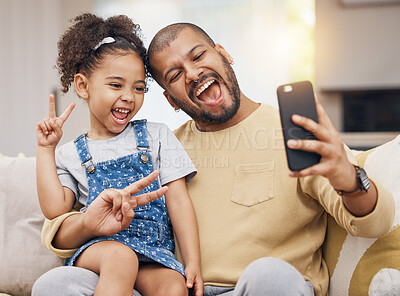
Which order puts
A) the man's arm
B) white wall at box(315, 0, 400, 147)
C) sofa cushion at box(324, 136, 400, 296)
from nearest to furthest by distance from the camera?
1. the man's arm
2. sofa cushion at box(324, 136, 400, 296)
3. white wall at box(315, 0, 400, 147)

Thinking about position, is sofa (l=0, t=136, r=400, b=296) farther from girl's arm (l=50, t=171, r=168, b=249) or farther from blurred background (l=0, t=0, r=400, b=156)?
blurred background (l=0, t=0, r=400, b=156)

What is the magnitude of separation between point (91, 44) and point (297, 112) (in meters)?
0.71

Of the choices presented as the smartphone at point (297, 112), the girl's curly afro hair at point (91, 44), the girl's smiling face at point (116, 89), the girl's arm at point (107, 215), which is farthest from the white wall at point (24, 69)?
the smartphone at point (297, 112)

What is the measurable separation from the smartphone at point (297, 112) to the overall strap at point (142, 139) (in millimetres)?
504

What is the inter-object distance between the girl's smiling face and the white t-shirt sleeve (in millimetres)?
127

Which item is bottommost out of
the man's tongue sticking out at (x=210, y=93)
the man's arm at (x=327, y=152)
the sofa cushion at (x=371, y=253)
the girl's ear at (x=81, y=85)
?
the sofa cushion at (x=371, y=253)

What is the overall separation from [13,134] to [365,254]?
3.77 metres

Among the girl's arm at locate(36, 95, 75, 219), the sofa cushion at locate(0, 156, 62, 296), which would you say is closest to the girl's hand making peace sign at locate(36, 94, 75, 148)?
the girl's arm at locate(36, 95, 75, 219)

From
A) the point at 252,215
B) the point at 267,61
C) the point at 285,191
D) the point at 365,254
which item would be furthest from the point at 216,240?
the point at 267,61

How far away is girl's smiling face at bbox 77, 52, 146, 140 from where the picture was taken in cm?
125

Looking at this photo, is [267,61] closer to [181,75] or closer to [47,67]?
[47,67]

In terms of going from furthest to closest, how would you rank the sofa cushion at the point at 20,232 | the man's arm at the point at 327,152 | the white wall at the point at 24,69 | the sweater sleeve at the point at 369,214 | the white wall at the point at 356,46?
the white wall at the point at 356,46, the white wall at the point at 24,69, the sofa cushion at the point at 20,232, the sweater sleeve at the point at 369,214, the man's arm at the point at 327,152

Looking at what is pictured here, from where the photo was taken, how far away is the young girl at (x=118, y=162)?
1.10m

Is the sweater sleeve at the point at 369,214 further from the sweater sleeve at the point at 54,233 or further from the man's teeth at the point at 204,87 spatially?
the sweater sleeve at the point at 54,233
